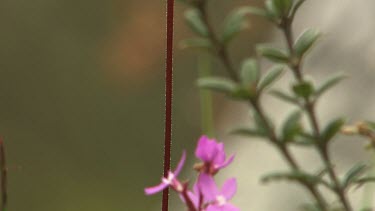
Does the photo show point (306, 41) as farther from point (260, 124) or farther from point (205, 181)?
point (205, 181)

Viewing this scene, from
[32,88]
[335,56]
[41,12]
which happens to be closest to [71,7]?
[41,12]

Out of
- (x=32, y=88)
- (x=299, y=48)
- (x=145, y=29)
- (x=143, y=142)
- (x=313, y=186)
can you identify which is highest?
(x=299, y=48)

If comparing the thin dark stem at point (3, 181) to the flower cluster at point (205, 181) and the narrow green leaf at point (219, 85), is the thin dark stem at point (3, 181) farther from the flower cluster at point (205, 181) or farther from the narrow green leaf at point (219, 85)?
the narrow green leaf at point (219, 85)

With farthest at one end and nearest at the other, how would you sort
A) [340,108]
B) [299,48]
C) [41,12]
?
[41,12] → [340,108] → [299,48]

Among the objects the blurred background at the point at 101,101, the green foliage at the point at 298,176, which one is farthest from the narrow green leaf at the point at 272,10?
the blurred background at the point at 101,101

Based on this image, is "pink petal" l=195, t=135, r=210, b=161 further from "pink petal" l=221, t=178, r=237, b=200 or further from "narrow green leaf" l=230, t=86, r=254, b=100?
"narrow green leaf" l=230, t=86, r=254, b=100

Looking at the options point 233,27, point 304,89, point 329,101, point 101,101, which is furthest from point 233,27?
point 101,101

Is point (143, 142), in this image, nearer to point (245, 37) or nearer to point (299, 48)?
point (245, 37)
